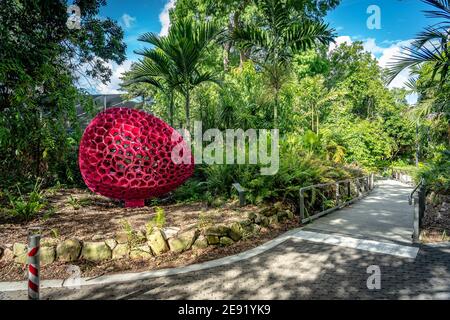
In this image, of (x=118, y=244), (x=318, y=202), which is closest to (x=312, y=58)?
(x=318, y=202)

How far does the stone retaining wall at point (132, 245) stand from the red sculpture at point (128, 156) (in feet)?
5.42

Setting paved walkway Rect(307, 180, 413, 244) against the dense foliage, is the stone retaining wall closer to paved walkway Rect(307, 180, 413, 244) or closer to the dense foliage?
the dense foliage

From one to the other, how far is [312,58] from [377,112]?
12.0 metres

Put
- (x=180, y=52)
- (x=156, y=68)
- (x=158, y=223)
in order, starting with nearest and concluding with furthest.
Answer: (x=158, y=223)
(x=180, y=52)
(x=156, y=68)

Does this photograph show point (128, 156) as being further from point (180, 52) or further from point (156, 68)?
point (156, 68)

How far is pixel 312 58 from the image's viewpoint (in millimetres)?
22828

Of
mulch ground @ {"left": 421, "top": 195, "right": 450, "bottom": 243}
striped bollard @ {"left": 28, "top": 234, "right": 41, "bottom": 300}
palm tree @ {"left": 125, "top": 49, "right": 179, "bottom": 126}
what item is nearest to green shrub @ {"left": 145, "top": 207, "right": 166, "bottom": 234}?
striped bollard @ {"left": 28, "top": 234, "right": 41, "bottom": 300}

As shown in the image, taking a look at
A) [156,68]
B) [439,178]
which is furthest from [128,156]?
[439,178]

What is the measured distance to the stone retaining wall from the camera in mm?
4297

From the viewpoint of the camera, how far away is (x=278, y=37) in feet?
31.0

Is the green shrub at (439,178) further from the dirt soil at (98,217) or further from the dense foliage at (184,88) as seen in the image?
the dirt soil at (98,217)

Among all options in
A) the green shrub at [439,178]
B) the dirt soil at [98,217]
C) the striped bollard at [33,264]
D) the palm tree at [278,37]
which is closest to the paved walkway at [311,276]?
the striped bollard at [33,264]

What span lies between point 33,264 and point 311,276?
127 inches
